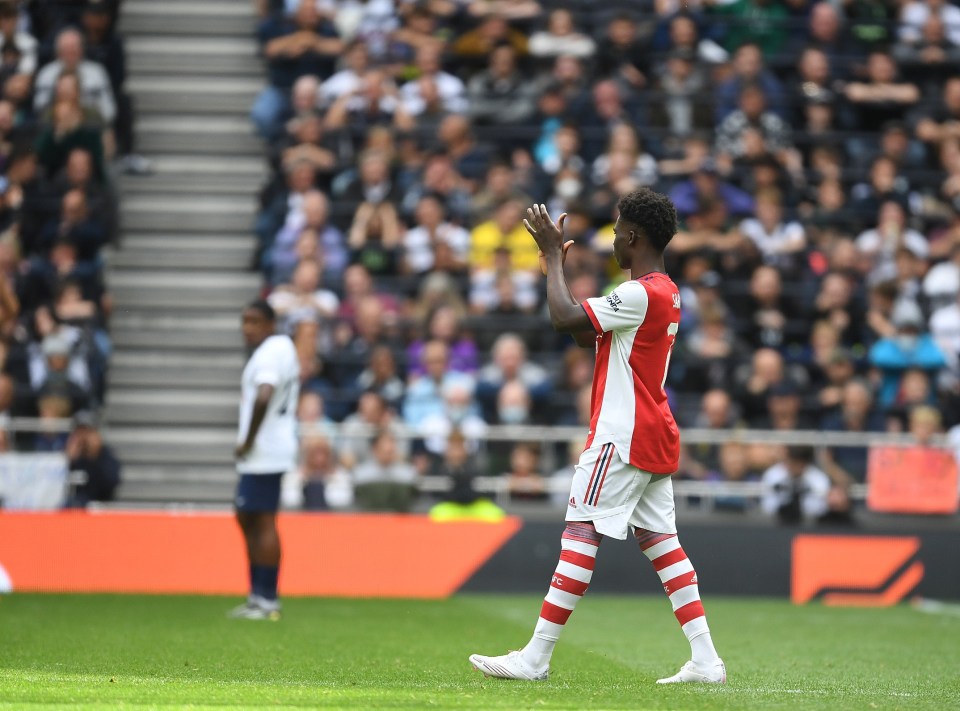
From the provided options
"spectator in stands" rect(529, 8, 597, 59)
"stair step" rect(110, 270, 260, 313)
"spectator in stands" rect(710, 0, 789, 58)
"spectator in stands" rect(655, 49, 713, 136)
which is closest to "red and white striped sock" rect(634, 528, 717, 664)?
"stair step" rect(110, 270, 260, 313)

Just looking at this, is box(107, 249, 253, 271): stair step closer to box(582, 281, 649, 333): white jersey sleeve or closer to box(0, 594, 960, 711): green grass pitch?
box(0, 594, 960, 711): green grass pitch

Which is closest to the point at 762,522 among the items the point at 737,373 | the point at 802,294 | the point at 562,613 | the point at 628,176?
the point at 737,373

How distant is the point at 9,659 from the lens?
25.0ft

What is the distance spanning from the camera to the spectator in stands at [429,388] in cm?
1451

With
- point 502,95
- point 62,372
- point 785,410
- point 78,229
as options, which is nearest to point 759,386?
point 785,410

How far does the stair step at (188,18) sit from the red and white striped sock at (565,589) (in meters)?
12.7

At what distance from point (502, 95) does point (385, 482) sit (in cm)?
535

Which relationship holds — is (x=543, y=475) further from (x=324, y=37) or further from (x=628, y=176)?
(x=324, y=37)

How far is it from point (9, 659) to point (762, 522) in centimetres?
774

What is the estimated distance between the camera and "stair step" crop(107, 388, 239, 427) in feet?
50.4

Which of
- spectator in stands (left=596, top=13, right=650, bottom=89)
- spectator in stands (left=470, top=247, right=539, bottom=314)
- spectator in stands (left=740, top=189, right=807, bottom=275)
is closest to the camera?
spectator in stands (left=470, top=247, right=539, bottom=314)

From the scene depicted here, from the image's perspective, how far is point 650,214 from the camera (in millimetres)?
6984

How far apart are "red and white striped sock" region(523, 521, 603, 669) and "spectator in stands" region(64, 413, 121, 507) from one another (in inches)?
292

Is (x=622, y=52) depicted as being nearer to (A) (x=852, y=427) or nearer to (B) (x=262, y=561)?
(A) (x=852, y=427)
